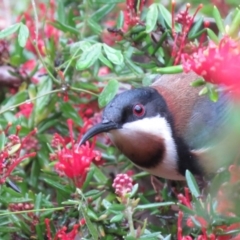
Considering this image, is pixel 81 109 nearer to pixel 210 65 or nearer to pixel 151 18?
pixel 151 18

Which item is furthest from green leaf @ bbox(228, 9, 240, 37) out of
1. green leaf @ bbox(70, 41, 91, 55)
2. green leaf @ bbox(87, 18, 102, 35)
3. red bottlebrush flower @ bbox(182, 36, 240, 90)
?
green leaf @ bbox(87, 18, 102, 35)

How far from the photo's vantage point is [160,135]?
5.83ft

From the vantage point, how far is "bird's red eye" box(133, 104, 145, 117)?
173 cm

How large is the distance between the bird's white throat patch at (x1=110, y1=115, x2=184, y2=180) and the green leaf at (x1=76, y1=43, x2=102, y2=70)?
0.19m

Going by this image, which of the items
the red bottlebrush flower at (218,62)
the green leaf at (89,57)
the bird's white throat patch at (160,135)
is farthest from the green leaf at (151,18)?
the red bottlebrush flower at (218,62)

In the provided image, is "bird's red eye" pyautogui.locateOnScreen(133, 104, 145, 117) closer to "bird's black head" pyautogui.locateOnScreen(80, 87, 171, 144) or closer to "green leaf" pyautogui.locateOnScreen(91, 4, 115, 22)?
"bird's black head" pyautogui.locateOnScreen(80, 87, 171, 144)

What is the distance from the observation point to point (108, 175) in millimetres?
2004

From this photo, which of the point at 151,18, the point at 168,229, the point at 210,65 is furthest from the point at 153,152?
the point at 210,65

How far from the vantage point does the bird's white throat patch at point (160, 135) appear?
174 centimetres

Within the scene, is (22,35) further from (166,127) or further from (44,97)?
(166,127)

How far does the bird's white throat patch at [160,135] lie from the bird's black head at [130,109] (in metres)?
0.02

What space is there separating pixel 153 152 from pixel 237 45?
1.99ft

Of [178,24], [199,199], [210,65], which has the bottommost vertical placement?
[199,199]

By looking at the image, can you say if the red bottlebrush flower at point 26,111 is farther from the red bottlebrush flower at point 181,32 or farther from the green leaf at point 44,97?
the red bottlebrush flower at point 181,32
